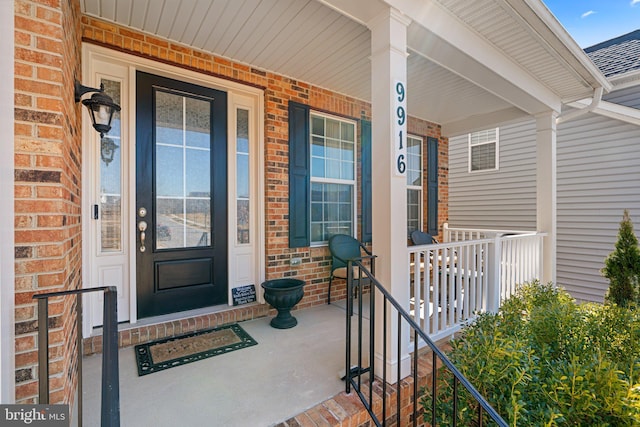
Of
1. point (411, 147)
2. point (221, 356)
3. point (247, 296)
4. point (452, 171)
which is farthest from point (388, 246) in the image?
point (452, 171)

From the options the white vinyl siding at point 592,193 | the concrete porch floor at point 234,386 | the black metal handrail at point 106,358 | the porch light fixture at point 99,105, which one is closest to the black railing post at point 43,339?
the black metal handrail at point 106,358

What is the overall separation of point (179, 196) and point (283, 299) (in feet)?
4.71

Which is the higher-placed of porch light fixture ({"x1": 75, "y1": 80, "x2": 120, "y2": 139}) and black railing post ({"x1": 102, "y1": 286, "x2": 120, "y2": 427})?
porch light fixture ({"x1": 75, "y1": 80, "x2": 120, "y2": 139})

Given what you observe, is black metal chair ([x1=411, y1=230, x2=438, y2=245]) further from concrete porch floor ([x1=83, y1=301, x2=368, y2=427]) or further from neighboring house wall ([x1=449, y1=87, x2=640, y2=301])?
neighboring house wall ([x1=449, y1=87, x2=640, y2=301])

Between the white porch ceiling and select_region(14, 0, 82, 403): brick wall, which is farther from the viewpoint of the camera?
the white porch ceiling

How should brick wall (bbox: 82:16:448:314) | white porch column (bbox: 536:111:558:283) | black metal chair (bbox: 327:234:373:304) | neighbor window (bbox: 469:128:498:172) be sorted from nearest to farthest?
brick wall (bbox: 82:16:448:314), black metal chair (bbox: 327:234:373:304), white porch column (bbox: 536:111:558:283), neighbor window (bbox: 469:128:498:172)

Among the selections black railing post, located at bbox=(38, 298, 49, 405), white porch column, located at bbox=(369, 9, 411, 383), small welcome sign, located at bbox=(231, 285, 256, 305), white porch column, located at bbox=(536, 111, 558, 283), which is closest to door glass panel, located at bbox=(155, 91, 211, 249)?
small welcome sign, located at bbox=(231, 285, 256, 305)

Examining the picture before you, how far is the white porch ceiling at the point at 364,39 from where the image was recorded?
219cm

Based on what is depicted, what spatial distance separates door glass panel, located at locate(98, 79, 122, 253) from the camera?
252 centimetres

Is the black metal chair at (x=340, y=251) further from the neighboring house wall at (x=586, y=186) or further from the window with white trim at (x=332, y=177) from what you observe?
the neighboring house wall at (x=586, y=186)

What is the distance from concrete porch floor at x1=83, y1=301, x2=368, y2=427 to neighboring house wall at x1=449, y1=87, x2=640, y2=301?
17.6ft

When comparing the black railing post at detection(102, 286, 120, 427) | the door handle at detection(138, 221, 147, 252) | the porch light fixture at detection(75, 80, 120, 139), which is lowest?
the black railing post at detection(102, 286, 120, 427)

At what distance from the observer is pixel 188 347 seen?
2410 millimetres

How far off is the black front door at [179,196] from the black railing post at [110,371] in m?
1.74
